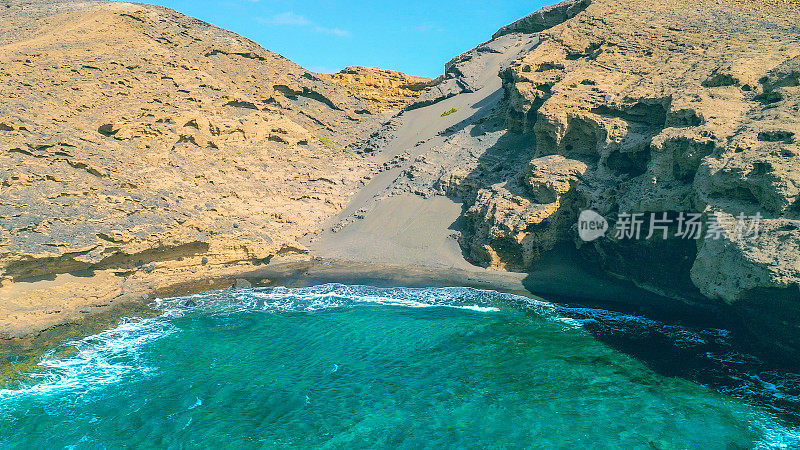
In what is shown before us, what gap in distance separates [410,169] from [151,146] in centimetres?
1675

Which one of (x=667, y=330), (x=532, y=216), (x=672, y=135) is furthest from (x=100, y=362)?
(x=672, y=135)

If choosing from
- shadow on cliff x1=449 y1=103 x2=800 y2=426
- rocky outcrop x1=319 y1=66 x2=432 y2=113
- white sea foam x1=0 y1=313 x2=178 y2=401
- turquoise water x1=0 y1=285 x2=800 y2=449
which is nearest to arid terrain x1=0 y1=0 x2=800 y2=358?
shadow on cliff x1=449 y1=103 x2=800 y2=426

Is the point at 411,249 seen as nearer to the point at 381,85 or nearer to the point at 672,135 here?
the point at 672,135

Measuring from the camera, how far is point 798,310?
1442cm

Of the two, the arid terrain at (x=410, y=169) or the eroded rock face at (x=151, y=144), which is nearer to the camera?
the arid terrain at (x=410, y=169)

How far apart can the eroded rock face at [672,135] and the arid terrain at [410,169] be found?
0.10 metres

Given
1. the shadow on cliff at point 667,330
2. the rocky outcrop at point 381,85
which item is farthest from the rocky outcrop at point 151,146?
the shadow on cliff at point 667,330

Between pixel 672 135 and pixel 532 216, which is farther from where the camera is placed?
pixel 532 216

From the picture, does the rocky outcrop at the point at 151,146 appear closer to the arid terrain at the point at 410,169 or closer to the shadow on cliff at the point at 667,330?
the arid terrain at the point at 410,169

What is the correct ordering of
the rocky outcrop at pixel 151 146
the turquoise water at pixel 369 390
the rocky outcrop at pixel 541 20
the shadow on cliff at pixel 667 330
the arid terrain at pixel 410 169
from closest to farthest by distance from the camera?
the turquoise water at pixel 369 390 → the shadow on cliff at pixel 667 330 → the arid terrain at pixel 410 169 → the rocky outcrop at pixel 151 146 → the rocky outcrop at pixel 541 20

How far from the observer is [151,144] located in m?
29.2

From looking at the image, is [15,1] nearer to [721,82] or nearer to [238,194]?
[238,194]

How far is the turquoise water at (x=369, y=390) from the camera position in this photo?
12.9 m

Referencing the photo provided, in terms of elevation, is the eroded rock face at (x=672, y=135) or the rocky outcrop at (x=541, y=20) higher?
the rocky outcrop at (x=541, y=20)
